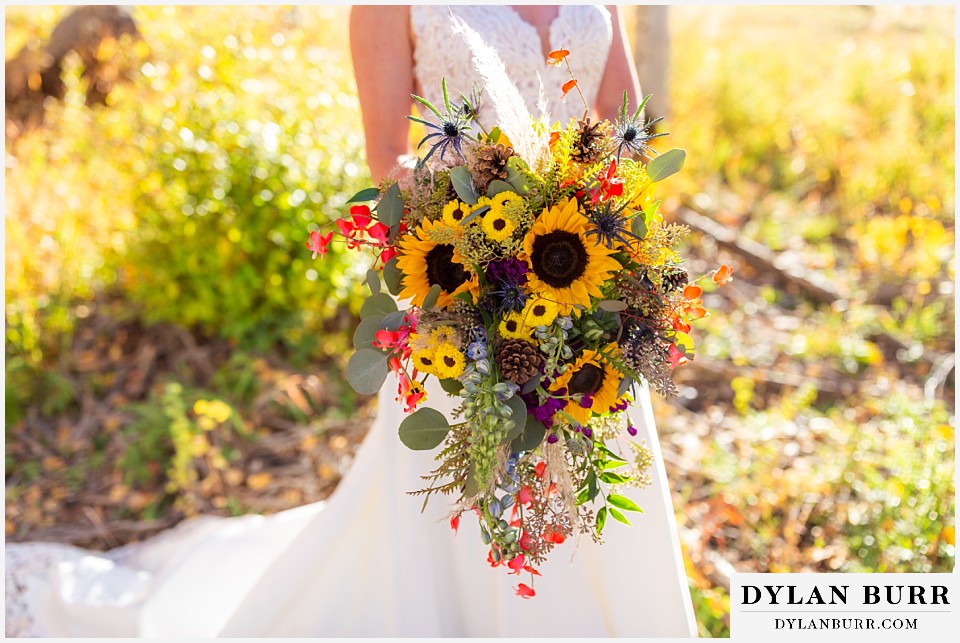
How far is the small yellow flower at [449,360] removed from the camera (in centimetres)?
143

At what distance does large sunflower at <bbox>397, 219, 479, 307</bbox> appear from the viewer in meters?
1.49

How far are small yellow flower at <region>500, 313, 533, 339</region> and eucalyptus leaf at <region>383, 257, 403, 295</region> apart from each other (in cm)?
23

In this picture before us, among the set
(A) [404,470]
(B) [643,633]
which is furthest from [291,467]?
(B) [643,633]

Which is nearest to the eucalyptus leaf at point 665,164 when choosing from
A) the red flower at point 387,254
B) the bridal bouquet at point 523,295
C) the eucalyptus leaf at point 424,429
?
the bridal bouquet at point 523,295

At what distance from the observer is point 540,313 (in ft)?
4.69

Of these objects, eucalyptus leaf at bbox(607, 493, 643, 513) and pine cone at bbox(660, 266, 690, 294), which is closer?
pine cone at bbox(660, 266, 690, 294)

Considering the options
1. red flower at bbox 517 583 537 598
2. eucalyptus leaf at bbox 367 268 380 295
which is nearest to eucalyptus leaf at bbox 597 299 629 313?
eucalyptus leaf at bbox 367 268 380 295

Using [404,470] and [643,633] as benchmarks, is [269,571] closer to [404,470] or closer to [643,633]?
[404,470]

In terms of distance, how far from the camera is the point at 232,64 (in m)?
4.35

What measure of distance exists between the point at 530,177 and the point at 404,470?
1.12m

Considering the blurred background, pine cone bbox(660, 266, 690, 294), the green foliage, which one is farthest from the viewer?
the green foliage

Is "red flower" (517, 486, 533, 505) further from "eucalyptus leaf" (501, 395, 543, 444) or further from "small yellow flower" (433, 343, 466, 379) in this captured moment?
"small yellow flower" (433, 343, 466, 379)

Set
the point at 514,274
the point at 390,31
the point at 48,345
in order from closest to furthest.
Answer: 1. the point at 514,274
2. the point at 390,31
3. the point at 48,345

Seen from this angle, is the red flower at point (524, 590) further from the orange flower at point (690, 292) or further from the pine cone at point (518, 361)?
the orange flower at point (690, 292)
